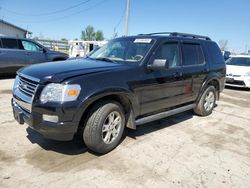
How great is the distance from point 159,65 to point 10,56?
25.5 ft

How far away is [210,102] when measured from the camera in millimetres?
5867

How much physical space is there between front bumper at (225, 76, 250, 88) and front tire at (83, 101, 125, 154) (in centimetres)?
825

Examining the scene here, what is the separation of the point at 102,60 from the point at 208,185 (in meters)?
2.58

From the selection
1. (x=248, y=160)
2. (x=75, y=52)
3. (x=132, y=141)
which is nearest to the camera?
(x=248, y=160)

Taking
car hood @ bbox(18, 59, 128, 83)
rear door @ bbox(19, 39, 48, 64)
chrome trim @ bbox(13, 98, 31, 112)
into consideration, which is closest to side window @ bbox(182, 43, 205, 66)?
car hood @ bbox(18, 59, 128, 83)

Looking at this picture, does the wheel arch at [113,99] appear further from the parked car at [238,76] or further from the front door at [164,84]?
the parked car at [238,76]

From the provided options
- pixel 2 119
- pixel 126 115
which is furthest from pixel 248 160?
pixel 2 119

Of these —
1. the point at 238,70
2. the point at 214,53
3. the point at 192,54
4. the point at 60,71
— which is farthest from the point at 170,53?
the point at 238,70

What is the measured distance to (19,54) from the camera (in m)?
9.50

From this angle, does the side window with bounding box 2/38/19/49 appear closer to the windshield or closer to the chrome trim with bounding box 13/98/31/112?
the chrome trim with bounding box 13/98/31/112

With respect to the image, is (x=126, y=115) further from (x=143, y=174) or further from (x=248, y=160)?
(x=248, y=160)

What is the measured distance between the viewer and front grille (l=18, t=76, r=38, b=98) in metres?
3.02

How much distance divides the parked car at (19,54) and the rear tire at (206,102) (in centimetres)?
716

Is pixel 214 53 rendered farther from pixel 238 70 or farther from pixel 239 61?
pixel 239 61
